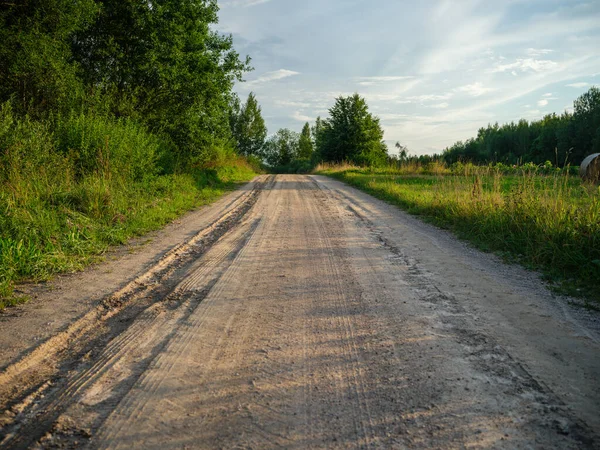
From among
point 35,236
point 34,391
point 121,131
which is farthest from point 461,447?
point 121,131

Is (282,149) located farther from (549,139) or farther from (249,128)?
(549,139)

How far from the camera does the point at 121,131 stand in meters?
10.9

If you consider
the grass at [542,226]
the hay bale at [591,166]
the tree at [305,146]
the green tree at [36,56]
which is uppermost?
the tree at [305,146]

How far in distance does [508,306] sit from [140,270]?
14.6 ft

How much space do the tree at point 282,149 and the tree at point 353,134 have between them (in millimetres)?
43250

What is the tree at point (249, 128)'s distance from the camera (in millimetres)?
70312

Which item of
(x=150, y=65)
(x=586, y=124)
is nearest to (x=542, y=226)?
(x=150, y=65)

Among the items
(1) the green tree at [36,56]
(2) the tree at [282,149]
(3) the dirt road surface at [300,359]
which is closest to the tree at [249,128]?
(2) the tree at [282,149]

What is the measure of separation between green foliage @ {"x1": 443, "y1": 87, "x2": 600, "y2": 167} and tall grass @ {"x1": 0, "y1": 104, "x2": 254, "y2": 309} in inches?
1273

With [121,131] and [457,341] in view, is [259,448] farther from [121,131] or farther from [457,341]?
[121,131]

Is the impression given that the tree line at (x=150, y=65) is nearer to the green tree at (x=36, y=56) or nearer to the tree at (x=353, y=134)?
the green tree at (x=36, y=56)

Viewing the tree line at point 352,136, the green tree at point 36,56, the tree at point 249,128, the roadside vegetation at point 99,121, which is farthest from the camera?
the tree at point 249,128

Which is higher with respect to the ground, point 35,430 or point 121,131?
point 121,131

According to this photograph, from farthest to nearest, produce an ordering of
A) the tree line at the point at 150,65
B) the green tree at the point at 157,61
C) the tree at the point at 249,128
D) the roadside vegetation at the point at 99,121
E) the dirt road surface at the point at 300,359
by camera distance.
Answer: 1. the tree at the point at 249,128
2. the green tree at the point at 157,61
3. the tree line at the point at 150,65
4. the roadside vegetation at the point at 99,121
5. the dirt road surface at the point at 300,359
